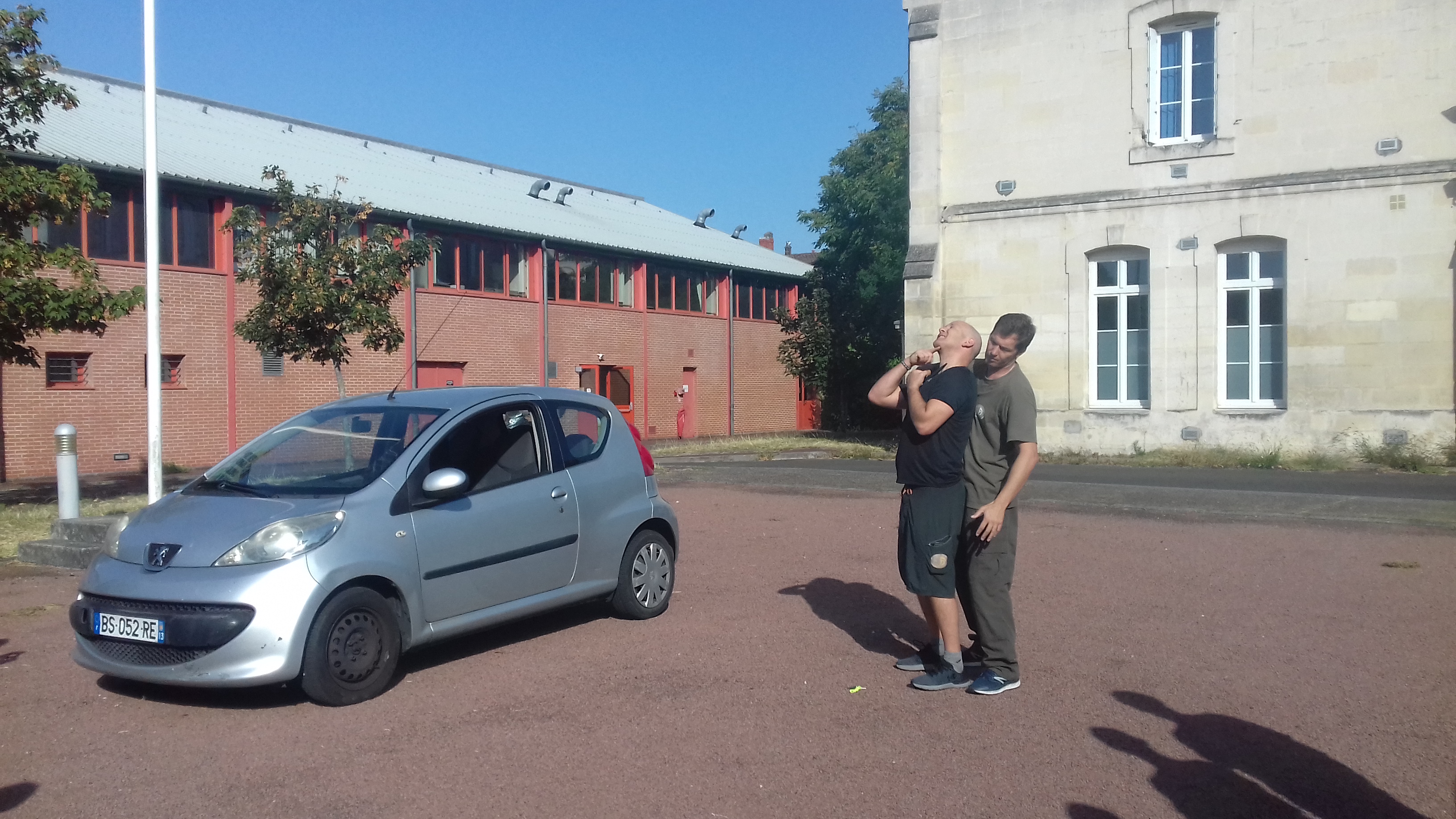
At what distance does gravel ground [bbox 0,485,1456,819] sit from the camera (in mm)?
4207

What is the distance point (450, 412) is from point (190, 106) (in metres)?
26.7

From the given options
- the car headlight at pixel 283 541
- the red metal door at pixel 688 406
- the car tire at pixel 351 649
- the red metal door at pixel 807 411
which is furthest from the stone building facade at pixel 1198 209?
the red metal door at pixel 807 411

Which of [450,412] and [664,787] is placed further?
[450,412]

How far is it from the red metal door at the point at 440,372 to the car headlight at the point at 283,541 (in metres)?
22.9

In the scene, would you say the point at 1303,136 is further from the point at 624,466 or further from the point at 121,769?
the point at 121,769

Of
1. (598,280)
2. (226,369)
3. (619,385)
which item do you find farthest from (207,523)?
(619,385)

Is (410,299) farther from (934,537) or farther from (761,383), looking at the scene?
(934,537)

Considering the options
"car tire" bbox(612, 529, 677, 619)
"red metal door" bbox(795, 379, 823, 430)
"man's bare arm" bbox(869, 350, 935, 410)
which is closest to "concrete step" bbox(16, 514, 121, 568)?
"car tire" bbox(612, 529, 677, 619)

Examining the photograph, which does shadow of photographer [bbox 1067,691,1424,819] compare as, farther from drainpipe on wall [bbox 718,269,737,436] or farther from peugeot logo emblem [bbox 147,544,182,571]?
drainpipe on wall [bbox 718,269,737,436]

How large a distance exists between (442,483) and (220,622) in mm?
1209

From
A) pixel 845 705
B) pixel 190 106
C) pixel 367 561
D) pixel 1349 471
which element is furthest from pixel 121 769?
pixel 190 106

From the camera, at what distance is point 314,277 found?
15836 mm

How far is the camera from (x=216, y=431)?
23.8 metres

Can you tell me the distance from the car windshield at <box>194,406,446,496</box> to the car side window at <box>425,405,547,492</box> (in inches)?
6.8
